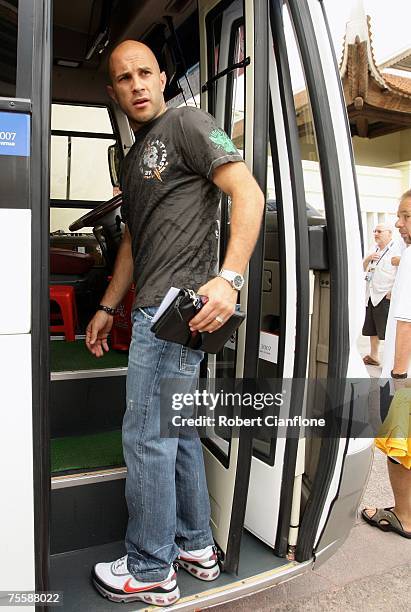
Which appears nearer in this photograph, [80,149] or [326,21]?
[326,21]

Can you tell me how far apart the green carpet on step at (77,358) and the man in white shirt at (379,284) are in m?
4.15

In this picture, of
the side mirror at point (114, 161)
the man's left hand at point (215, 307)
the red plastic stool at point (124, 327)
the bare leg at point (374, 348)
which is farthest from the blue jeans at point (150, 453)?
the bare leg at point (374, 348)

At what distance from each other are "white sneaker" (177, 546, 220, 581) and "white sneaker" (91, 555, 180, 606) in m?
0.11

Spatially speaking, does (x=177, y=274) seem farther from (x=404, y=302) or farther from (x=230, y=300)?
(x=404, y=302)

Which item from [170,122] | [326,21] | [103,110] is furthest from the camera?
[103,110]

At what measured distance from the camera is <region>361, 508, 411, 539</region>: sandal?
2795 millimetres

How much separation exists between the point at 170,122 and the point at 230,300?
0.64 meters

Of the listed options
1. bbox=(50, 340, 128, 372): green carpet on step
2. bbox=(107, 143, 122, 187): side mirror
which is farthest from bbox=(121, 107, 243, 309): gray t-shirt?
bbox=(107, 143, 122, 187): side mirror

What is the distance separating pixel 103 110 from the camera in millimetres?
3955

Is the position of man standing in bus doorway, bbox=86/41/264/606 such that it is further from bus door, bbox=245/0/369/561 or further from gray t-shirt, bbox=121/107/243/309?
bus door, bbox=245/0/369/561

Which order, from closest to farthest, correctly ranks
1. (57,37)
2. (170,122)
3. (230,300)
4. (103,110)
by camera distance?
(230,300) < (170,122) < (57,37) < (103,110)

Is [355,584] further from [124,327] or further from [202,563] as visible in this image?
[124,327]

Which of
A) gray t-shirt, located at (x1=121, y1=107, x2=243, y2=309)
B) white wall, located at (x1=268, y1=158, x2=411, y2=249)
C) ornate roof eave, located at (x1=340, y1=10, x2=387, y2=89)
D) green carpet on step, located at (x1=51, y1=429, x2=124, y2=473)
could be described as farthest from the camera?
ornate roof eave, located at (x1=340, y1=10, x2=387, y2=89)

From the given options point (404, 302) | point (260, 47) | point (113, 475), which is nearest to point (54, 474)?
point (113, 475)
